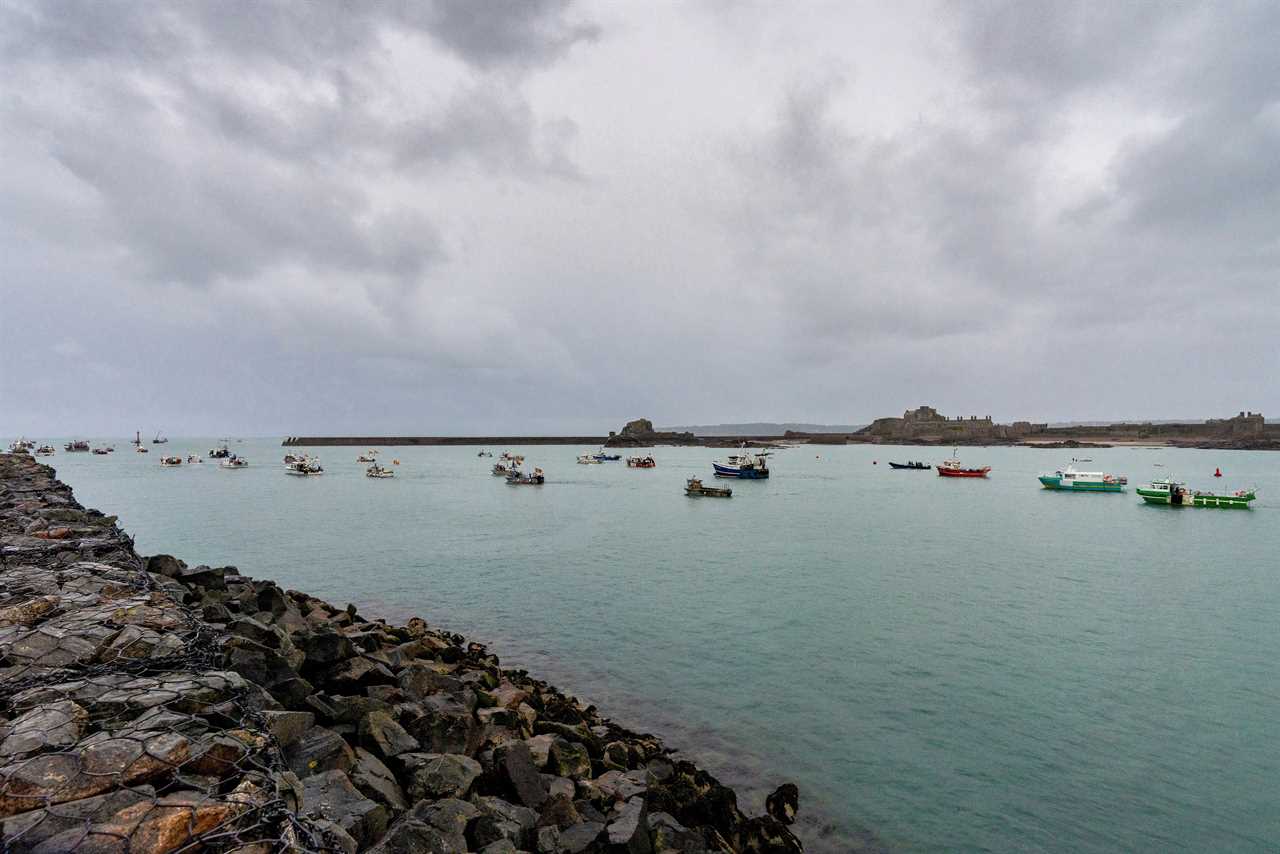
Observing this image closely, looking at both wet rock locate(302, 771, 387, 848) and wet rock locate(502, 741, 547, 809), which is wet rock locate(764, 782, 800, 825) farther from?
wet rock locate(302, 771, 387, 848)

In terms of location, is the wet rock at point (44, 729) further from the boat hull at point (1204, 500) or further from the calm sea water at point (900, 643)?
the boat hull at point (1204, 500)

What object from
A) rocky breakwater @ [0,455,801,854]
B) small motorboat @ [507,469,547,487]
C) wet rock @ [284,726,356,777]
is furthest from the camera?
small motorboat @ [507,469,547,487]

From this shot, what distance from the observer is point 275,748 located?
5.61 metres

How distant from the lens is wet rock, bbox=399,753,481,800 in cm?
752

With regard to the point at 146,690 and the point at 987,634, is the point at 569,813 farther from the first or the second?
the point at 987,634

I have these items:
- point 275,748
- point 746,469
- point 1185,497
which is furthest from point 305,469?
point 1185,497

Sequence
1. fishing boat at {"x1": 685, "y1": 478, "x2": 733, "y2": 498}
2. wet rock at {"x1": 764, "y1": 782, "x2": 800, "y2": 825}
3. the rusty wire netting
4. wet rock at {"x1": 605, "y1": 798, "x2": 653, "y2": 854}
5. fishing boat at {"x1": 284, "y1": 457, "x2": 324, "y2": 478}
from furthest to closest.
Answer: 1. fishing boat at {"x1": 284, "y1": 457, "x2": 324, "y2": 478}
2. fishing boat at {"x1": 685, "y1": 478, "x2": 733, "y2": 498}
3. wet rock at {"x1": 764, "y1": 782, "x2": 800, "y2": 825}
4. wet rock at {"x1": 605, "y1": 798, "x2": 653, "y2": 854}
5. the rusty wire netting

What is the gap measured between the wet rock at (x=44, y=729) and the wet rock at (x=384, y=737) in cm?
332

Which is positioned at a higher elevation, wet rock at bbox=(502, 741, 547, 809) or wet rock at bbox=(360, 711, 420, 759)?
wet rock at bbox=(360, 711, 420, 759)

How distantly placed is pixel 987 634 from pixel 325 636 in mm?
17844

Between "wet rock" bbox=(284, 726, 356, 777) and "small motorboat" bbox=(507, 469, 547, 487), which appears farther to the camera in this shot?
"small motorboat" bbox=(507, 469, 547, 487)

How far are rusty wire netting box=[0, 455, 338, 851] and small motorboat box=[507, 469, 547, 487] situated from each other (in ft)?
231

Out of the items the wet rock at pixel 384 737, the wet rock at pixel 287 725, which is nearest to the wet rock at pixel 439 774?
the wet rock at pixel 384 737

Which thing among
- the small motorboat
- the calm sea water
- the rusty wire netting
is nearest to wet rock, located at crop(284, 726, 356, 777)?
the rusty wire netting
